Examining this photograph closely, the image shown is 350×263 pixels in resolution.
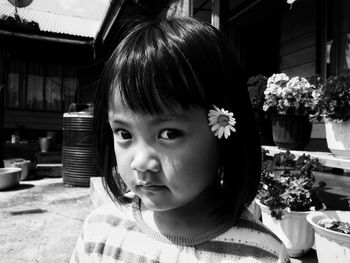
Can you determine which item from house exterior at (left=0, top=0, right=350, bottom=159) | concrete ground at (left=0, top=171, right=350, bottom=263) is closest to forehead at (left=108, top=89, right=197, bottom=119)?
house exterior at (left=0, top=0, right=350, bottom=159)

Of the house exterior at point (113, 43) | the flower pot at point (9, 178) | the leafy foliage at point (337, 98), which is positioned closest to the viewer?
the leafy foliage at point (337, 98)

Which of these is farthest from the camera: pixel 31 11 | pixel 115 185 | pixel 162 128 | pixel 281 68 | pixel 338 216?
pixel 31 11

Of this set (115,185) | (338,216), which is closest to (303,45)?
(338,216)

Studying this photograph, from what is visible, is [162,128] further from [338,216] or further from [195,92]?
[338,216]

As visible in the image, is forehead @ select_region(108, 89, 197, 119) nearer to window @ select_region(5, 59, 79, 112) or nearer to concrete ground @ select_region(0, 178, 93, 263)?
concrete ground @ select_region(0, 178, 93, 263)

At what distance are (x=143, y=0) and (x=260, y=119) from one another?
113 inches

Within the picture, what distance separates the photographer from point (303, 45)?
3.94 meters

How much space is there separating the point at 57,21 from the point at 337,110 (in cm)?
1040

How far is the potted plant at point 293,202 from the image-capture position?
84.7 inches

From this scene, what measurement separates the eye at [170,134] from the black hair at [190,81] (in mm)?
52

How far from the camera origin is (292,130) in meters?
2.61

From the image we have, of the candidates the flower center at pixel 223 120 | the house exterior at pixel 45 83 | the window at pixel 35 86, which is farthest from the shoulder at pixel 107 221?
the window at pixel 35 86

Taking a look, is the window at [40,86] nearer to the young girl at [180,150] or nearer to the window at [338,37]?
the window at [338,37]

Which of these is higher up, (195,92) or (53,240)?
(195,92)
